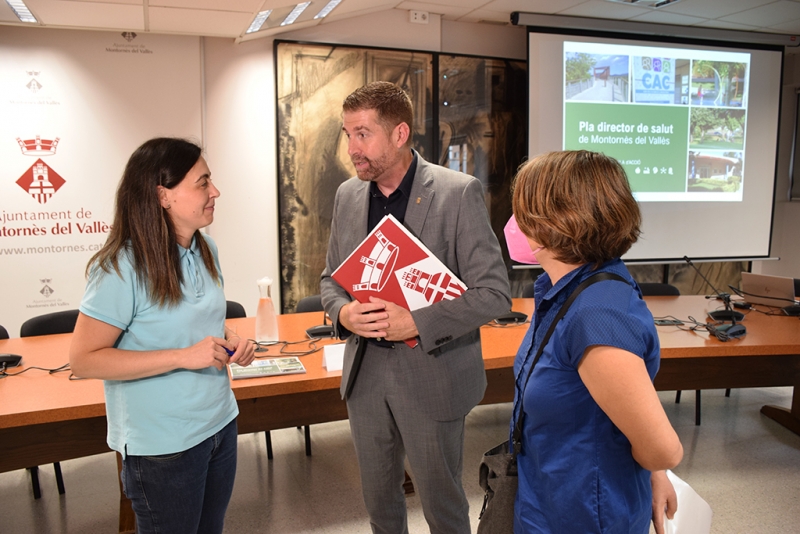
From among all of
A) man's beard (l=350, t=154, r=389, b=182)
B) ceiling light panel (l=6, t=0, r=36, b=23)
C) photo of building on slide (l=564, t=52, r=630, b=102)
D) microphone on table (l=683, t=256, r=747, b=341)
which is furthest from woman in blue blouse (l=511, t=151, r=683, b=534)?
photo of building on slide (l=564, t=52, r=630, b=102)

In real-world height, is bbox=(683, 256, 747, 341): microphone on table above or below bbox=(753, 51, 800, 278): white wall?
below

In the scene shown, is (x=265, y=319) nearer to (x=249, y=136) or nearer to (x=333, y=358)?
(x=333, y=358)

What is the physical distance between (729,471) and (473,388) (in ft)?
7.02

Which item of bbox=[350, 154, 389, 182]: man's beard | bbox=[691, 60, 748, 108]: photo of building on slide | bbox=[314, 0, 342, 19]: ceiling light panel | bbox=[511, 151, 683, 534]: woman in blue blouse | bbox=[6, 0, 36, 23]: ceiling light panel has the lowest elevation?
bbox=[511, 151, 683, 534]: woman in blue blouse

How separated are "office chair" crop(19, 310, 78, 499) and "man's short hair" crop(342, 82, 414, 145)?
1953 mm

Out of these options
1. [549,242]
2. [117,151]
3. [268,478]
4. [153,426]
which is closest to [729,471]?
[268,478]

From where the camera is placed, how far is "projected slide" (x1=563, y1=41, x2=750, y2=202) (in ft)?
16.6

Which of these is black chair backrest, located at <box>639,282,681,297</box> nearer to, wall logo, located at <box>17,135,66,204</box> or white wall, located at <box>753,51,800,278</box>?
white wall, located at <box>753,51,800,278</box>

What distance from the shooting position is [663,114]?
522cm

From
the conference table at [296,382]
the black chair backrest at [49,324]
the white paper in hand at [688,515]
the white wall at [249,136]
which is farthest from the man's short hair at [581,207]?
the white wall at [249,136]

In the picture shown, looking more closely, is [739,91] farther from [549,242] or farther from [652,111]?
[549,242]

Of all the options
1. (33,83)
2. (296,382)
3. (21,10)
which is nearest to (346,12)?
(21,10)

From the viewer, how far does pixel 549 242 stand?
111cm

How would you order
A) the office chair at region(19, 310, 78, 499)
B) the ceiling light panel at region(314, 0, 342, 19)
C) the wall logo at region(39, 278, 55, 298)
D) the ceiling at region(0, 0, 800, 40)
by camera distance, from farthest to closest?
the wall logo at region(39, 278, 55, 298)
the ceiling light panel at region(314, 0, 342, 19)
the ceiling at region(0, 0, 800, 40)
the office chair at region(19, 310, 78, 499)
